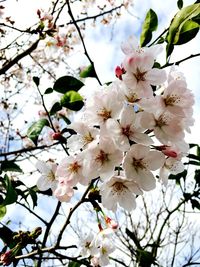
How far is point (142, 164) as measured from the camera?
864 millimetres

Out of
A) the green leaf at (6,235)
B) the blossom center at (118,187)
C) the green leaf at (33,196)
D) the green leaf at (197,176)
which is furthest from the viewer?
the green leaf at (197,176)

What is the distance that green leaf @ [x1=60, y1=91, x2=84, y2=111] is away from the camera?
1.03m

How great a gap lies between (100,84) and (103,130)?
160 millimetres

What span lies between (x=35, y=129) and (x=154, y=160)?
19.1 inches

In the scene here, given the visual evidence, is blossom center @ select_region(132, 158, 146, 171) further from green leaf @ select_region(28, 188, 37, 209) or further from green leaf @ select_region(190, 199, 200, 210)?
green leaf @ select_region(190, 199, 200, 210)

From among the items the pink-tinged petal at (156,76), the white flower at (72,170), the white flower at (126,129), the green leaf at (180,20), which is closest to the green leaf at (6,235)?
the white flower at (72,170)

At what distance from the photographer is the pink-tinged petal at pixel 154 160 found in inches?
34.9

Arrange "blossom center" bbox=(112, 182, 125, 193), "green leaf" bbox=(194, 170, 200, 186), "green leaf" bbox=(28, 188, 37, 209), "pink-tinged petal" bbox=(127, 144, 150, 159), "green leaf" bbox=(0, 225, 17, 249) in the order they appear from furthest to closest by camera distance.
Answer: "green leaf" bbox=(194, 170, 200, 186), "green leaf" bbox=(0, 225, 17, 249), "green leaf" bbox=(28, 188, 37, 209), "blossom center" bbox=(112, 182, 125, 193), "pink-tinged petal" bbox=(127, 144, 150, 159)

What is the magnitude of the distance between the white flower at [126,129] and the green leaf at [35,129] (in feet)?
1.37

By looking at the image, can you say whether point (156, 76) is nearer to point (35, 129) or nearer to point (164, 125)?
point (164, 125)

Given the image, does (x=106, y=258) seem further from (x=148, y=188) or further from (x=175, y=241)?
(x=175, y=241)

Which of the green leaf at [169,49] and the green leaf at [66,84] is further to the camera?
the green leaf at [66,84]

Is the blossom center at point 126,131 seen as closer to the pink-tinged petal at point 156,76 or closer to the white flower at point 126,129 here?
the white flower at point 126,129

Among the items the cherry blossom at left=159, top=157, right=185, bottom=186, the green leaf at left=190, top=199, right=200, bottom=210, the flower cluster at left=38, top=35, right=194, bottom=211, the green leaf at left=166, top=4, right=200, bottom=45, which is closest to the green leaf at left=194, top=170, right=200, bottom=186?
the green leaf at left=190, top=199, right=200, bottom=210
